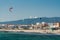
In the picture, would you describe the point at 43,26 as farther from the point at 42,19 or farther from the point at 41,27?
the point at 42,19

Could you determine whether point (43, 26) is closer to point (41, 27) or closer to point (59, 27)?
point (41, 27)

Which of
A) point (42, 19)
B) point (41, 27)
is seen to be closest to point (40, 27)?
point (41, 27)

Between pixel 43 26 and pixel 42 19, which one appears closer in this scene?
pixel 43 26

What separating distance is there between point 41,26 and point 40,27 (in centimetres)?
78

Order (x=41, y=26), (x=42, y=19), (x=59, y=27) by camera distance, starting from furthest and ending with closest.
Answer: (x=42, y=19) < (x=41, y=26) < (x=59, y=27)

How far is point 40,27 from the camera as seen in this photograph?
57938mm

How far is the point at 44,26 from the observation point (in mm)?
59406

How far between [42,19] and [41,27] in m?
43.4

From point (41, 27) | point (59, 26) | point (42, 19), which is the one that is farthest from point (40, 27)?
point (42, 19)

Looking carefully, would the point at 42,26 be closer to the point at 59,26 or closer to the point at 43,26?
the point at 43,26

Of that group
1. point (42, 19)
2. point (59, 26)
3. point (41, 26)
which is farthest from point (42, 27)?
point (42, 19)

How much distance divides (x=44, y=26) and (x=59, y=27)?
5524mm

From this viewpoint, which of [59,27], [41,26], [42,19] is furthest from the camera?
[42,19]

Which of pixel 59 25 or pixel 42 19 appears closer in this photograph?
pixel 59 25
